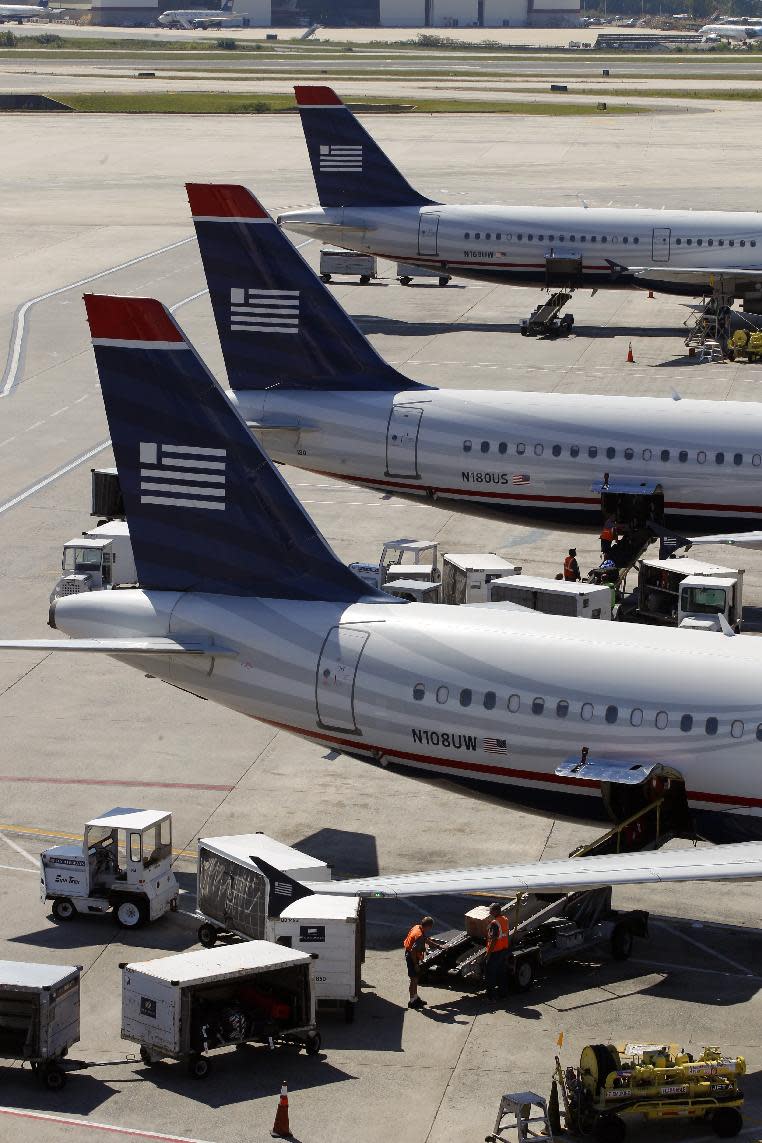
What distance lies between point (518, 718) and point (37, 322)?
59.6 meters

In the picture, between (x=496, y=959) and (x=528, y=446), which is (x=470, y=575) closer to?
(x=528, y=446)

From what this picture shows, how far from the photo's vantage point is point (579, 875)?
28.9 metres

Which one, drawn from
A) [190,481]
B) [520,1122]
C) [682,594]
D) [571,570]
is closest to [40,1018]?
[520,1122]

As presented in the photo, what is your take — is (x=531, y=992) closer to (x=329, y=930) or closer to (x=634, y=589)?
(x=329, y=930)

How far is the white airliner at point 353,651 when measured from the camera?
3244cm

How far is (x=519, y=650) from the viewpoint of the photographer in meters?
33.7

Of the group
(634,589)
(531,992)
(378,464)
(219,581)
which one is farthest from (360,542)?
(531,992)

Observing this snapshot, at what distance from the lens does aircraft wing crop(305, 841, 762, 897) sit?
91.4ft

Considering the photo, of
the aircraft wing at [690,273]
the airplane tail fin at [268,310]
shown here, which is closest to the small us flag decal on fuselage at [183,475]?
the airplane tail fin at [268,310]

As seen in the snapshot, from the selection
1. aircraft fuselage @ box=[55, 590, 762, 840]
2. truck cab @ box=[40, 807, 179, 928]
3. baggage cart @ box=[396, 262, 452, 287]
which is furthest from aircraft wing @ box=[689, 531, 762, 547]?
baggage cart @ box=[396, 262, 452, 287]

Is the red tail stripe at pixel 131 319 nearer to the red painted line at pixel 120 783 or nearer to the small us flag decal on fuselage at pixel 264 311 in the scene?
the red painted line at pixel 120 783

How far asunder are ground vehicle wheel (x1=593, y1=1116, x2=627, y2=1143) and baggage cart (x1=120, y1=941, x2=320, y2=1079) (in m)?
4.82

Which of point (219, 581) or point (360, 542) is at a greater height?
point (219, 581)

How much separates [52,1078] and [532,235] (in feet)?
224
